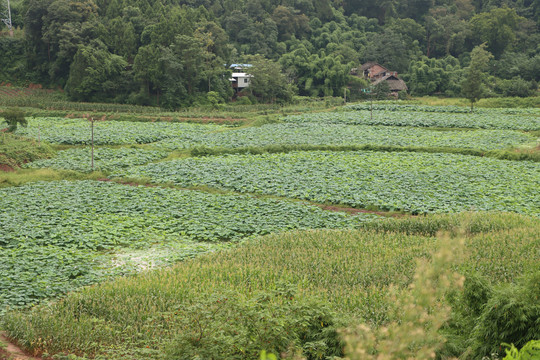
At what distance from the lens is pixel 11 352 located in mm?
7727

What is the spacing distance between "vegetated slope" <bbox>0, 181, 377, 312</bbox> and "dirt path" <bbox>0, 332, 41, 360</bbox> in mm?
1442

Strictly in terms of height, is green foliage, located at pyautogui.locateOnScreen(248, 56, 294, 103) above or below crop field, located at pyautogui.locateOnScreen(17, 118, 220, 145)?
above

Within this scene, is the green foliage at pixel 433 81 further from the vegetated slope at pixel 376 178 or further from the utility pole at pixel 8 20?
the utility pole at pixel 8 20

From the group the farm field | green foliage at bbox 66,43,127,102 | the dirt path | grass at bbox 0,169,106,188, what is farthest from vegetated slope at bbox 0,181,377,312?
green foliage at bbox 66,43,127,102

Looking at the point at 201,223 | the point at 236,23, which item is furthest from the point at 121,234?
the point at 236,23

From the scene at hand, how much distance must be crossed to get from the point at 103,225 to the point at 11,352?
7584mm

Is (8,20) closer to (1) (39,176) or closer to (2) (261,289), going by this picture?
(1) (39,176)

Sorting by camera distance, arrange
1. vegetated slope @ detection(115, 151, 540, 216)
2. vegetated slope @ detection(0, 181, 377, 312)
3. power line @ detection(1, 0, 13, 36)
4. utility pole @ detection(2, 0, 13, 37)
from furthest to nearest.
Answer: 1. power line @ detection(1, 0, 13, 36)
2. utility pole @ detection(2, 0, 13, 37)
3. vegetated slope @ detection(115, 151, 540, 216)
4. vegetated slope @ detection(0, 181, 377, 312)

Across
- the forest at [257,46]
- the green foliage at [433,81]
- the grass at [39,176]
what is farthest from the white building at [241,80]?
the grass at [39,176]

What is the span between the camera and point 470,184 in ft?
67.9

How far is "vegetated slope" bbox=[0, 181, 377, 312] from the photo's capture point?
11.2 m

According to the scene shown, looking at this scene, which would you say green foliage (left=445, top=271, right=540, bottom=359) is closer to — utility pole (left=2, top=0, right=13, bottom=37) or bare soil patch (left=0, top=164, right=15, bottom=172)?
bare soil patch (left=0, top=164, right=15, bottom=172)

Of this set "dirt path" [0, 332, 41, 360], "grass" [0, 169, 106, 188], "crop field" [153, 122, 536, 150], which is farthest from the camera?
"crop field" [153, 122, 536, 150]

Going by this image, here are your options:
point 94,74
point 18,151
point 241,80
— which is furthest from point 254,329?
point 241,80
